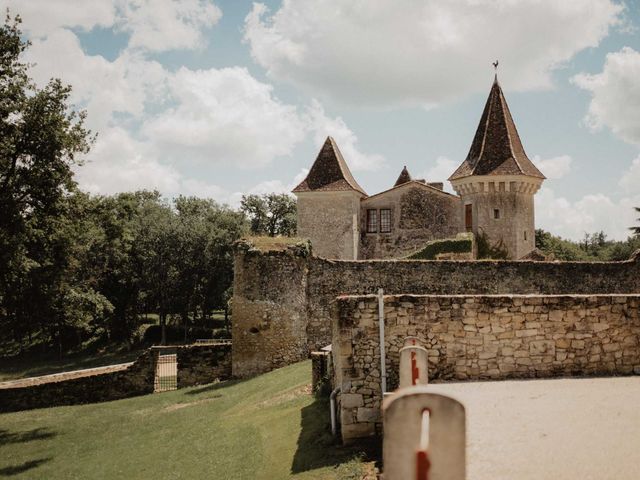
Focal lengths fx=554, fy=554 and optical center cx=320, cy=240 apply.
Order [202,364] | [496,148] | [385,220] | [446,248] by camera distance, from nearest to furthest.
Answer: [202,364], [446,248], [496,148], [385,220]

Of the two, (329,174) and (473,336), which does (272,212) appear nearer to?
(329,174)

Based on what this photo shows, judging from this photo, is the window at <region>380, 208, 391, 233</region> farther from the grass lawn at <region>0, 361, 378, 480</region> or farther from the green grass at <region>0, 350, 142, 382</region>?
the green grass at <region>0, 350, 142, 382</region>

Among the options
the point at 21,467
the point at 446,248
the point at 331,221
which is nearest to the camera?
the point at 21,467

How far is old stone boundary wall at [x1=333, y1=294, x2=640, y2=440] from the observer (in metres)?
9.60

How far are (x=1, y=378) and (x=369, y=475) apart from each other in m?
35.2

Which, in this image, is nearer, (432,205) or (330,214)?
(330,214)

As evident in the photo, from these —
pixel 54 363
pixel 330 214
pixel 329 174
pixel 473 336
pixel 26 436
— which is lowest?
pixel 54 363

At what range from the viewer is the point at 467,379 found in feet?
31.8

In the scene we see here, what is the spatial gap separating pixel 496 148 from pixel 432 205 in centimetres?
511

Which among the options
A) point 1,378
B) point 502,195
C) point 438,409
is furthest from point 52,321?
point 438,409

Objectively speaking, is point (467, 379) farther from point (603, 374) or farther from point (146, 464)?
point (146, 464)

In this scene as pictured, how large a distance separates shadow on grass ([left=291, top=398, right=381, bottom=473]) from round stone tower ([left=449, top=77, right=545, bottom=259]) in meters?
23.3

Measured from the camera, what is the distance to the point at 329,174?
116 ft

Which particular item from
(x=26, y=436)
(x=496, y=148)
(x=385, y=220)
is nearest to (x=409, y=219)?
(x=385, y=220)
